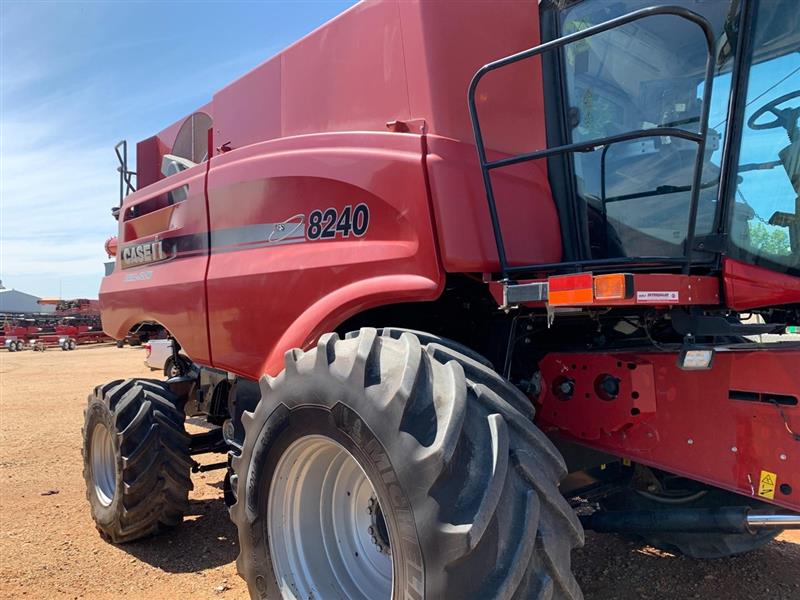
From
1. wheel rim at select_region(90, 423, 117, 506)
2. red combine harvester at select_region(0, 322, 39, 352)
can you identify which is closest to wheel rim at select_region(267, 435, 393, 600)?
wheel rim at select_region(90, 423, 117, 506)

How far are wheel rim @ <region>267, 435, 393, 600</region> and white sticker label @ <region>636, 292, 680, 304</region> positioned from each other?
4.42ft

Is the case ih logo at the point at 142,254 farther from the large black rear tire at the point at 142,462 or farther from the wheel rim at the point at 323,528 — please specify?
the wheel rim at the point at 323,528

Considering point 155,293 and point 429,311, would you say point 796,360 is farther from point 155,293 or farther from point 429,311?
point 155,293

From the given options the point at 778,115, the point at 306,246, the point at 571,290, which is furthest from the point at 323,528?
the point at 778,115

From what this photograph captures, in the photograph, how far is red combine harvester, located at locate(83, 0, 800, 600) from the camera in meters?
2.14

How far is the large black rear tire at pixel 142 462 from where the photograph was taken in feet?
14.1

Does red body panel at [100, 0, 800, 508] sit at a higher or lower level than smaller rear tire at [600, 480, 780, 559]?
higher

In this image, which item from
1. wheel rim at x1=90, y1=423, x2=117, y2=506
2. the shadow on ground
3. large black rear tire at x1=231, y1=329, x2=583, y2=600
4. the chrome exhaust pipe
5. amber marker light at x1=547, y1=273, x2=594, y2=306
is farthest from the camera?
wheel rim at x1=90, y1=423, x2=117, y2=506

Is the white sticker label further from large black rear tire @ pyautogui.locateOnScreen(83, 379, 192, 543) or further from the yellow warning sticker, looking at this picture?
large black rear tire @ pyautogui.locateOnScreen(83, 379, 192, 543)

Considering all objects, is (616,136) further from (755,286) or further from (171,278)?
(171,278)

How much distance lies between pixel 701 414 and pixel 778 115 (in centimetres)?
118

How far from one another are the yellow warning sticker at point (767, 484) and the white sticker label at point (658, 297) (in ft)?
2.56

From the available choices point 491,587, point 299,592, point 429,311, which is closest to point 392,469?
point 491,587

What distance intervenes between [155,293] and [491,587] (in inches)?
134
